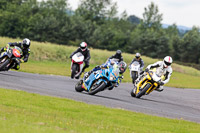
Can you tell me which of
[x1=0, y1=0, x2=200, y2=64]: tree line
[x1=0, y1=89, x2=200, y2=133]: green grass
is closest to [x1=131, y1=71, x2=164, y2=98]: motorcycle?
[x1=0, y1=89, x2=200, y2=133]: green grass

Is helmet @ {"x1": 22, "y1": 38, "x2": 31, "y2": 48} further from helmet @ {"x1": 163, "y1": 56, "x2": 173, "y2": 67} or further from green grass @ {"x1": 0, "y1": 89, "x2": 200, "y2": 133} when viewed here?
helmet @ {"x1": 163, "y1": 56, "x2": 173, "y2": 67}

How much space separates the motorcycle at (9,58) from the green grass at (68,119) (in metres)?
4.85

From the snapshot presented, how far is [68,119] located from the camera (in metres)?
8.45

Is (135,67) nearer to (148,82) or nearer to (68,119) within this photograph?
(148,82)

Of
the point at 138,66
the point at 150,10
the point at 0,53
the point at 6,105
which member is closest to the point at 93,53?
the point at 138,66

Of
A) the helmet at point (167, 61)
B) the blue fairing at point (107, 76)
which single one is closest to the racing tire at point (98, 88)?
the blue fairing at point (107, 76)

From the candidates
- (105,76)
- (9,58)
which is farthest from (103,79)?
(9,58)

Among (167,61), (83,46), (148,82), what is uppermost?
(83,46)

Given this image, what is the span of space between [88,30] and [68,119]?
80.2 metres

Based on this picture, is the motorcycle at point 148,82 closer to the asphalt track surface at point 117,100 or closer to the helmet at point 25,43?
the asphalt track surface at point 117,100

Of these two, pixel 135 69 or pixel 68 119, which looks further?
pixel 135 69

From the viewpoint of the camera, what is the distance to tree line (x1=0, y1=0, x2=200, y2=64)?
277 feet

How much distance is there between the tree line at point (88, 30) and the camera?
84.4 meters

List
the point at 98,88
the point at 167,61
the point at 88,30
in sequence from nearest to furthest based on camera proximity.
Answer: the point at 98,88 → the point at 167,61 → the point at 88,30
